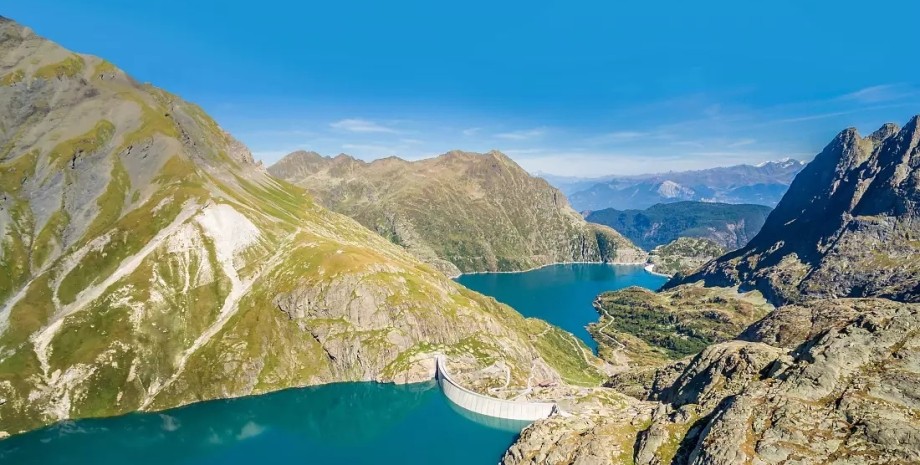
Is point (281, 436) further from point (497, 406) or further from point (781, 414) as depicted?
point (781, 414)

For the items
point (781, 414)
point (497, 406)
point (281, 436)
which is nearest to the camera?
point (781, 414)

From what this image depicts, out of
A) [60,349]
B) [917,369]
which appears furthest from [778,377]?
[60,349]

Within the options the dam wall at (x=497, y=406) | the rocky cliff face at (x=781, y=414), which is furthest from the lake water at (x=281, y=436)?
the rocky cliff face at (x=781, y=414)

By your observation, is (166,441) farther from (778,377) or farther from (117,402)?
(778,377)

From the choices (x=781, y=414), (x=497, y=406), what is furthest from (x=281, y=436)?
(x=781, y=414)

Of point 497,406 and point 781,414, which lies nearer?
point 781,414

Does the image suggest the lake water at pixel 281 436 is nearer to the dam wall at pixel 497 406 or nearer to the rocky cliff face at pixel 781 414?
the dam wall at pixel 497 406
